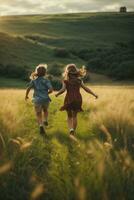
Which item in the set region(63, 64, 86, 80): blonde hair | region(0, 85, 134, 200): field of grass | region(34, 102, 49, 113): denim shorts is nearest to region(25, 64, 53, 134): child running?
region(34, 102, 49, 113): denim shorts

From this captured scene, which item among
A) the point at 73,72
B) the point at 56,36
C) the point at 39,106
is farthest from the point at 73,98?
the point at 56,36

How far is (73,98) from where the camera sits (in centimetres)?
1102

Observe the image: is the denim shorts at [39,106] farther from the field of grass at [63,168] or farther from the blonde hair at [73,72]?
the field of grass at [63,168]

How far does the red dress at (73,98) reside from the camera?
434 inches

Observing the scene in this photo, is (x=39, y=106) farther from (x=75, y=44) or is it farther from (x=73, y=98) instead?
(x=75, y=44)

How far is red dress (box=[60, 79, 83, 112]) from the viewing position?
434 inches

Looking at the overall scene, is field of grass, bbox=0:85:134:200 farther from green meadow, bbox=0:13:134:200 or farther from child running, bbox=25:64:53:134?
child running, bbox=25:64:53:134

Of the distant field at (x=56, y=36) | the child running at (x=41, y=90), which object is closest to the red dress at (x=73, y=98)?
the child running at (x=41, y=90)

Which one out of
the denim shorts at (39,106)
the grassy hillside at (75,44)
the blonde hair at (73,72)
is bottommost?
the grassy hillside at (75,44)

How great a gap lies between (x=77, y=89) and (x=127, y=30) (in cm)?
11567

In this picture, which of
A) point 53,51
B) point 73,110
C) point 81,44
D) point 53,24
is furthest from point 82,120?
point 53,24

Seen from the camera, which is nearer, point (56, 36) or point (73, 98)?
point (73, 98)

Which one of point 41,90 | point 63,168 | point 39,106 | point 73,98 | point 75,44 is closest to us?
point 63,168

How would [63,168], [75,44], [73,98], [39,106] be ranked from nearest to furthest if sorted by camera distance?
[63,168] → [73,98] → [39,106] → [75,44]
